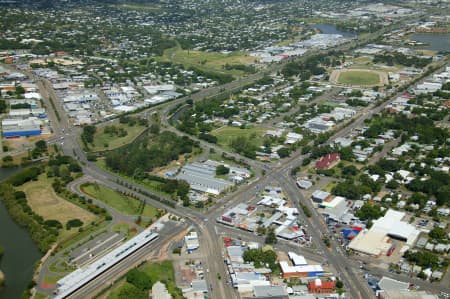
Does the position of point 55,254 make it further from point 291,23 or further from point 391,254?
point 291,23

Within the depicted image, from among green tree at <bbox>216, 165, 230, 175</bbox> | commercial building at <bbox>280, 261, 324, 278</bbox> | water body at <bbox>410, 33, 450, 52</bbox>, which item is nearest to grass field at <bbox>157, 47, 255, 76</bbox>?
water body at <bbox>410, 33, 450, 52</bbox>

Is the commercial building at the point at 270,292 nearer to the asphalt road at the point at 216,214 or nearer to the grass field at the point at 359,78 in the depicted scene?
the asphalt road at the point at 216,214

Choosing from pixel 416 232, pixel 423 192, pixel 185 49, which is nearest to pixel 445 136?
pixel 423 192

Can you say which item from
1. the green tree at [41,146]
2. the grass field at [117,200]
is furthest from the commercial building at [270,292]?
the green tree at [41,146]

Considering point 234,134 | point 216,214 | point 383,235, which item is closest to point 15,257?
point 216,214

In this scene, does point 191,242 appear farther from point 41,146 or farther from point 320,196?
point 41,146

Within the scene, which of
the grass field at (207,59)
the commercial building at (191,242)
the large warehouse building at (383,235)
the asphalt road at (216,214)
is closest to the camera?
the asphalt road at (216,214)
